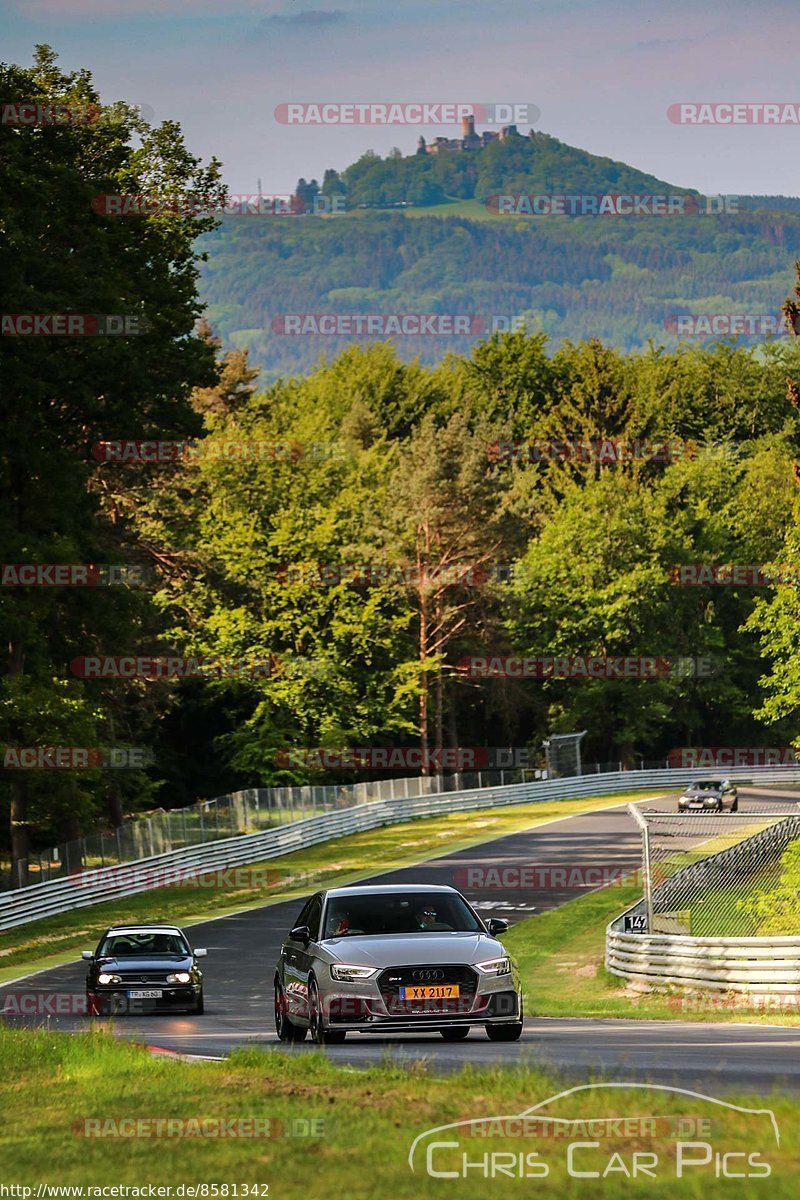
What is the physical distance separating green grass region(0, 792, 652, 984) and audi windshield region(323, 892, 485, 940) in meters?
18.5

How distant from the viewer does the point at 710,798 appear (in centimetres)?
6488

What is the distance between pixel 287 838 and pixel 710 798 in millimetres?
17015

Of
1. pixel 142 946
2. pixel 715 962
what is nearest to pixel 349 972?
pixel 715 962

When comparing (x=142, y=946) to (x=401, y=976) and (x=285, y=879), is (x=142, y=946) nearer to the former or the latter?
(x=401, y=976)

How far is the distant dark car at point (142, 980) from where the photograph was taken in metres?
24.0

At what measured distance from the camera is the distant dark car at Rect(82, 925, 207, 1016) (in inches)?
947

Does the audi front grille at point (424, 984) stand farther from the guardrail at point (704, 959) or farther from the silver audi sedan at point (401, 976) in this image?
the guardrail at point (704, 959)

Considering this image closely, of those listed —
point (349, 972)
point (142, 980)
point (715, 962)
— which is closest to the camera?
point (349, 972)

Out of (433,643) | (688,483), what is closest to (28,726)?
(433,643)

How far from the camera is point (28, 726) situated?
4156 cm

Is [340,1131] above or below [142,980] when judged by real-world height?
above

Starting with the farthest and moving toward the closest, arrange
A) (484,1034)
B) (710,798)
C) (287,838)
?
(710,798) → (287,838) → (484,1034)

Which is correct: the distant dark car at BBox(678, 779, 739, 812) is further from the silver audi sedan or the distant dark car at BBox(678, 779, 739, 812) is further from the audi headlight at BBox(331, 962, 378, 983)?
the audi headlight at BBox(331, 962, 378, 983)

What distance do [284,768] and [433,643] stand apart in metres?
11.4
